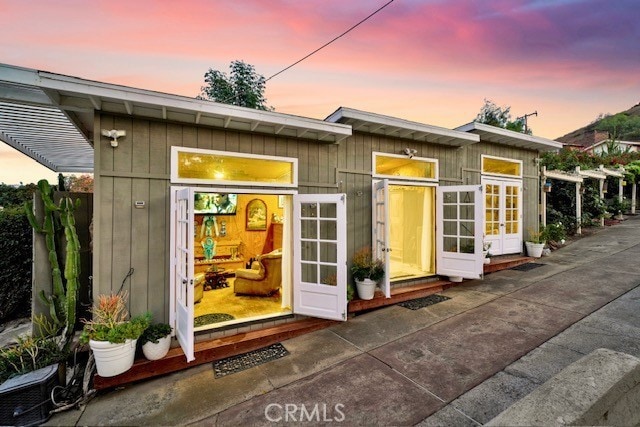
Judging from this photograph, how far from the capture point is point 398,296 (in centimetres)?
469

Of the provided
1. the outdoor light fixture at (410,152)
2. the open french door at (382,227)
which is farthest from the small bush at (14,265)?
the outdoor light fixture at (410,152)

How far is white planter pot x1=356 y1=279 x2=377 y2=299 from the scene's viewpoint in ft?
14.2

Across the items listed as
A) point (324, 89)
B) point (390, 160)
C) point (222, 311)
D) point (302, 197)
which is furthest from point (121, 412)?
point (324, 89)

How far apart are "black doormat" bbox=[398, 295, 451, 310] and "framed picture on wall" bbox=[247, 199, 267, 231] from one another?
4554mm

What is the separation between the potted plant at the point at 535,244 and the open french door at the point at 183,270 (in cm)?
791

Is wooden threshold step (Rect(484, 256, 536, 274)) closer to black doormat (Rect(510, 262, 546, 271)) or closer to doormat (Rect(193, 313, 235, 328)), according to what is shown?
black doormat (Rect(510, 262, 546, 271))

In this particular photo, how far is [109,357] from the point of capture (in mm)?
2650

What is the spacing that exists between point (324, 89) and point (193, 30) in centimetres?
391

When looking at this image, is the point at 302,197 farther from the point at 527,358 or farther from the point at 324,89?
the point at 324,89

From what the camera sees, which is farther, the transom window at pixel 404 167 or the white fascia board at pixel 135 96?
the transom window at pixel 404 167

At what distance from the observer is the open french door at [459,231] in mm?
4961

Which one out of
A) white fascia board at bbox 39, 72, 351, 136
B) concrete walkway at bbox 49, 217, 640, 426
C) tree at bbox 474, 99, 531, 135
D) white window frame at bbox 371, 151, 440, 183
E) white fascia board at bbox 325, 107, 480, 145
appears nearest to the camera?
concrete walkway at bbox 49, 217, 640, 426

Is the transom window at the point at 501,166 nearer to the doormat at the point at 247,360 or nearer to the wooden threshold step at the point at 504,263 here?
the wooden threshold step at the point at 504,263

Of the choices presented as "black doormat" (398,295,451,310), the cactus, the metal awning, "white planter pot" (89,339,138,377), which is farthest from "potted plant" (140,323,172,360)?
"black doormat" (398,295,451,310)
